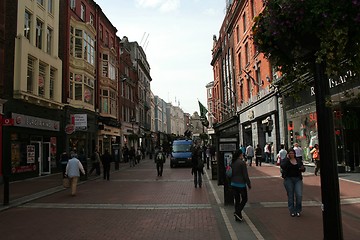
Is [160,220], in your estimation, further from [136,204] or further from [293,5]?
[293,5]

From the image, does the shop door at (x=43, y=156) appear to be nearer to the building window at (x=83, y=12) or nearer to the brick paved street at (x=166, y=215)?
the brick paved street at (x=166, y=215)

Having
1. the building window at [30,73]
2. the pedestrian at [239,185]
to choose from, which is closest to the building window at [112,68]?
the building window at [30,73]

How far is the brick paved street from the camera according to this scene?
23.7 feet

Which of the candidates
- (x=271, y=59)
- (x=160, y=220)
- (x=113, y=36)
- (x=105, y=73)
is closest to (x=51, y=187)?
(x=160, y=220)

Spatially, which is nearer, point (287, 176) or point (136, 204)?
point (287, 176)

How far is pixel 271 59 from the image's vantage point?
16.0ft

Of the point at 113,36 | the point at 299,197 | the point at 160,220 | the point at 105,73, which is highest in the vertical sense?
the point at 113,36

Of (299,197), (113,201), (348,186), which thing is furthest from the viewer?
(348,186)

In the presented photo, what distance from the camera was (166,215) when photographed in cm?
920

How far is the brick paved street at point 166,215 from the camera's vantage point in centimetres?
723

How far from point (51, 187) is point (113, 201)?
18.9 feet

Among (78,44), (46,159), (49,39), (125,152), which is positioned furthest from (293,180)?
(125,152)

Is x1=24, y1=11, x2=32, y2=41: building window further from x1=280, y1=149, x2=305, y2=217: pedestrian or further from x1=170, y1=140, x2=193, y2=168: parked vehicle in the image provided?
x1=280, y1=149, x2=305, y2=217: pedestrian

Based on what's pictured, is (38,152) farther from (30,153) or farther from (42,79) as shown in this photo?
(42,79)
